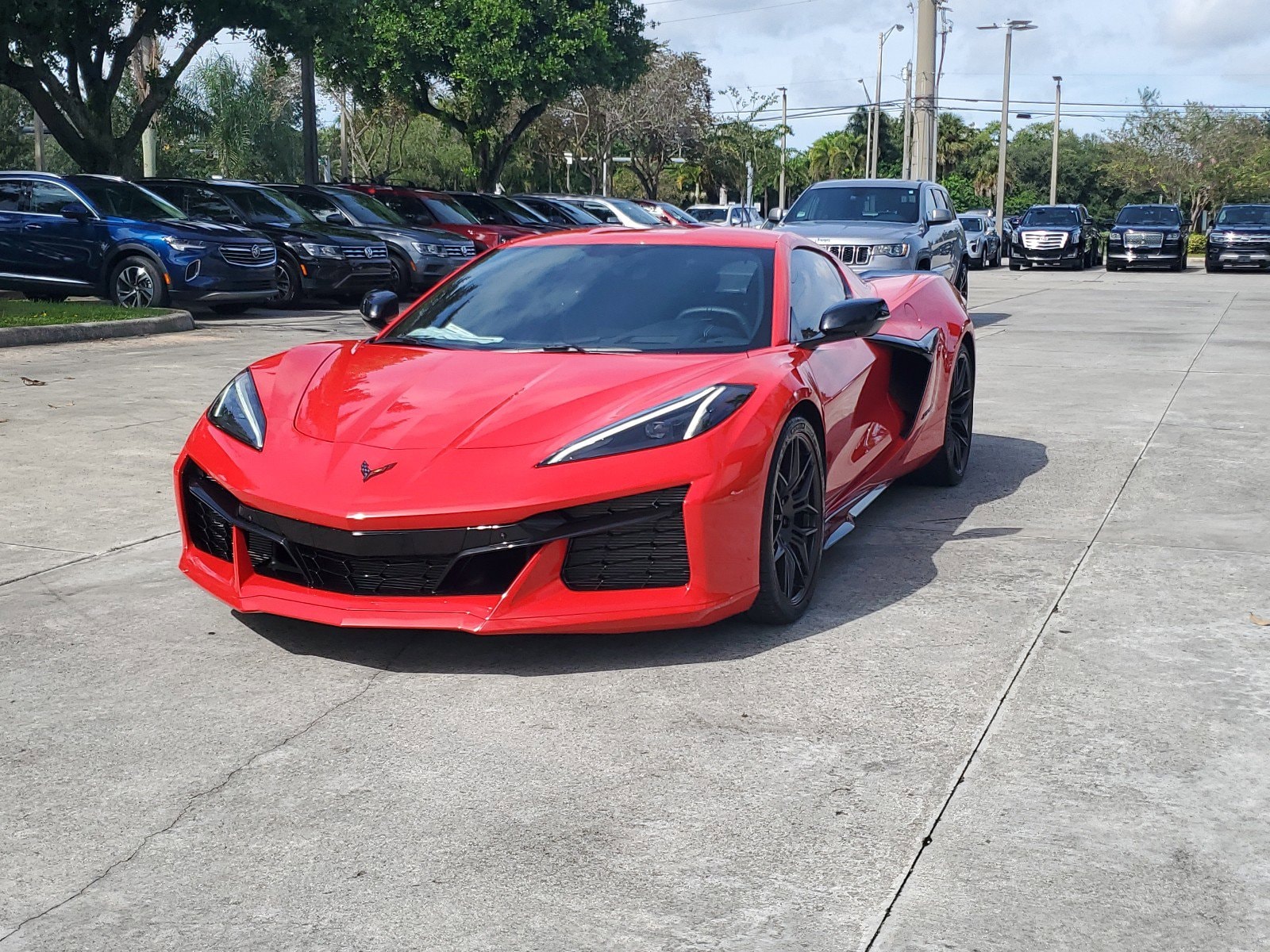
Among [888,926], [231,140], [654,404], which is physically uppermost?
[231,140]

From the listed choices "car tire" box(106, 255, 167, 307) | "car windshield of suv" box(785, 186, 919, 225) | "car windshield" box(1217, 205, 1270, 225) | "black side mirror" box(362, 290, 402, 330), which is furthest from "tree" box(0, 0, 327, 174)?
"car windshield" box(1217, 205, 1270, 225)

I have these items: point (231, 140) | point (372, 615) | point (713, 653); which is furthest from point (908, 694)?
point (231, 140)

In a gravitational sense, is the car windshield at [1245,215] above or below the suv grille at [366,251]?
above

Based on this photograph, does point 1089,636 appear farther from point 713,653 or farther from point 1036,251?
point 1036,251

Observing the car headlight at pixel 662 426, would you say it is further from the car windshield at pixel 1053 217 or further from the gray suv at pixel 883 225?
the car windshield at pixel 1053 217

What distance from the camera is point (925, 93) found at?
2469cm

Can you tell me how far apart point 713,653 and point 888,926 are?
1.79 meters

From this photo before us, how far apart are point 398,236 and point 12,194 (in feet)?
17.4

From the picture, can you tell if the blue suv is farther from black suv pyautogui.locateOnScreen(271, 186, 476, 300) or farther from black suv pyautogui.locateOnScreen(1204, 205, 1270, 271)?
black suv pyautogui.locateOnScreen(1204, 205, 1270, 271)

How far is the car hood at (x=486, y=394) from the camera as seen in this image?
4.52 meters

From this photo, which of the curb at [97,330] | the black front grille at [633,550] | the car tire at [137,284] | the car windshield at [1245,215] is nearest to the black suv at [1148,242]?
the car windshield at [1245,215]

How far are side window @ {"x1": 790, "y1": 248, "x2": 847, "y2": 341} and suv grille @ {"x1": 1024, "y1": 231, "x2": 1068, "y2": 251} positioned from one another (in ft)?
108

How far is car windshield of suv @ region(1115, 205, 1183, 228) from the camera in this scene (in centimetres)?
3684

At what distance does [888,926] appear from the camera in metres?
2.84
